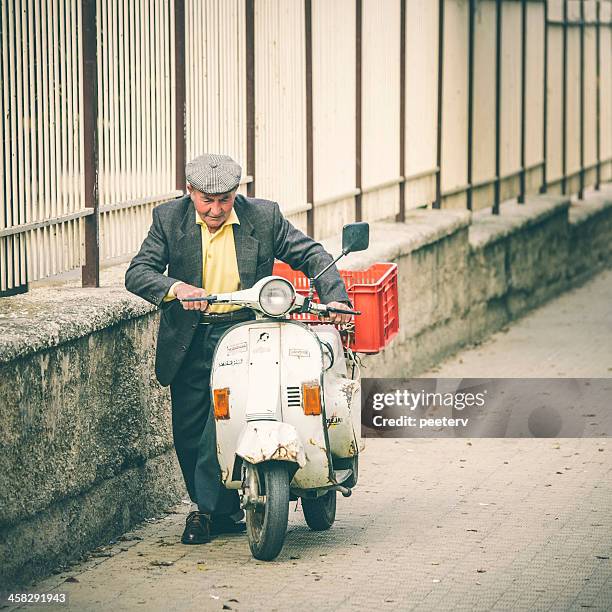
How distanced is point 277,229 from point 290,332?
0.66 metres

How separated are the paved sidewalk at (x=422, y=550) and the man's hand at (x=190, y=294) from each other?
1034 millimetres

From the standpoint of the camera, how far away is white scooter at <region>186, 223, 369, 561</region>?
6125mm

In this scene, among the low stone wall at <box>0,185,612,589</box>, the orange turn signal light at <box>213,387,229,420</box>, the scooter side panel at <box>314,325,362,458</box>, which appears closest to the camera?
the low stone wall at <box>0,185,612,589</box>

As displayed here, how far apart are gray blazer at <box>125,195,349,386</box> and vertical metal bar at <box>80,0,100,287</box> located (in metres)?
0.71

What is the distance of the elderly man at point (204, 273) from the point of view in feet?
21.4

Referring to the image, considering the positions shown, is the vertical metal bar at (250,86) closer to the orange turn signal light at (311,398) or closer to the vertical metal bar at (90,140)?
the vertical metal bar at (90,140)

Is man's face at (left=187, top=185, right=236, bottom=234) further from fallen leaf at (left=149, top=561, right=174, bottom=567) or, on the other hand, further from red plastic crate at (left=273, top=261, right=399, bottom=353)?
fallen leaf at (left=149, top=561, right=174, bottom=567)

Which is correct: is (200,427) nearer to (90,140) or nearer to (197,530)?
(197,530)

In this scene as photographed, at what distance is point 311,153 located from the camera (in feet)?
34.9

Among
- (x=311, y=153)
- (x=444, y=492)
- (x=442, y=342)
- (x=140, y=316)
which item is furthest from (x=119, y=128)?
(x=442, y=342)

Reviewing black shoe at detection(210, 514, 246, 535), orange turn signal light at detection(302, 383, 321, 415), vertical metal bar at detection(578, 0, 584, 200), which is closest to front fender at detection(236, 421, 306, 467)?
orange turn signal light at detection(302, 383, 321, 415)

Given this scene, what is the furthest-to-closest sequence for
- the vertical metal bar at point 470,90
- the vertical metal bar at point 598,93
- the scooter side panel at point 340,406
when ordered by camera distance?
the vertical metal bar at point 598,93 → the vertical metal bar at point 470,90 → the scooter side panel at point 340,406

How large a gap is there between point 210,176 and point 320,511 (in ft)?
5.08

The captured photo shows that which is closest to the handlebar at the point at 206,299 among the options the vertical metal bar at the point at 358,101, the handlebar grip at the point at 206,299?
the handlebar grip at the point at 206,299
